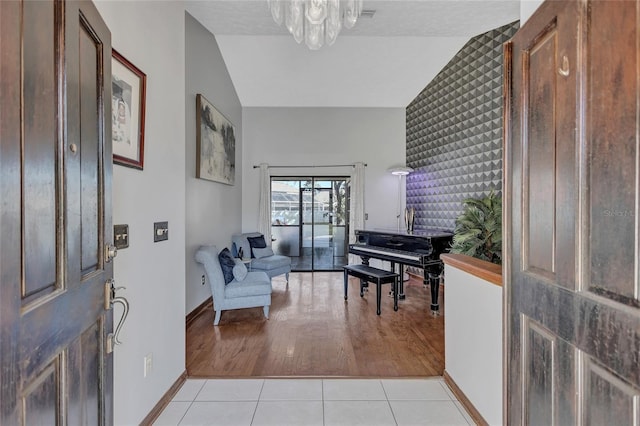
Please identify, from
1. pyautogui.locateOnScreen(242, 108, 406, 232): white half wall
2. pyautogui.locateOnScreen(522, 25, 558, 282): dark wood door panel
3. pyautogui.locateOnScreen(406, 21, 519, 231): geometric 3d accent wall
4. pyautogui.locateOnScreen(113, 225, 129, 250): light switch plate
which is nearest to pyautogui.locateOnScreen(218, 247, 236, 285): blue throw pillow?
pyautogui.locateOnScreen(113, 225, 129, 250): light switch plate

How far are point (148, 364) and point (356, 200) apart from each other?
473cm

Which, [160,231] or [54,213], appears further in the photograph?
[160,231]

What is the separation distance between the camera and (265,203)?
20.0 ft

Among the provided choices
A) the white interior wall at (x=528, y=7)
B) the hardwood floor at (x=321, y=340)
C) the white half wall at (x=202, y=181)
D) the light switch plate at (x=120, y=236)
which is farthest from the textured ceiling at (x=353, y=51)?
the hardwood floor at (x=321, y=340)

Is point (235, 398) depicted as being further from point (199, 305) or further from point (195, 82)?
point (195, 82)

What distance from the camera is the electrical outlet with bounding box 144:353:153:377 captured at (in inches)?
73.4

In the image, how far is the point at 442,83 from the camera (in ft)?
17.5

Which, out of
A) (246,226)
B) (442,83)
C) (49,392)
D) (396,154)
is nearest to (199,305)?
(246,226)

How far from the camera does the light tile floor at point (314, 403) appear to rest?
1.95m

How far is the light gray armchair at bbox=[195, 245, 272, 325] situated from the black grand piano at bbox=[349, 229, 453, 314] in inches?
68.5

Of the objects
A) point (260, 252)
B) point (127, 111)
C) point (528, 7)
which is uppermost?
point (528, 7)

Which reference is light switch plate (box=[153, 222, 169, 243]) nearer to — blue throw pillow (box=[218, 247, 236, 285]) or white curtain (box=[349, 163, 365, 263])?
blue throw pillow (box=[218, 247, 236, 285])

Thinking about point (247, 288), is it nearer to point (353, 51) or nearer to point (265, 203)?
point (265, 203)

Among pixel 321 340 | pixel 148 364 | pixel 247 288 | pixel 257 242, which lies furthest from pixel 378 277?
pixel 148 364
